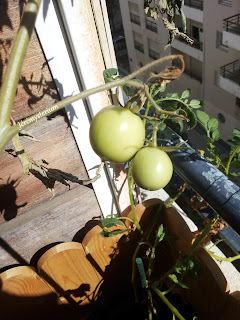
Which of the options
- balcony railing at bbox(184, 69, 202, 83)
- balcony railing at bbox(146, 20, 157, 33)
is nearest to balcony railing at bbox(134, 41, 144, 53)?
balcony railing at bbox(146, 20, 157, 33)

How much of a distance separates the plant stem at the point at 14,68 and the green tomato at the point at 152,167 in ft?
0.57

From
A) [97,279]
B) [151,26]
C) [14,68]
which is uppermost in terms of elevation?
[14,68]

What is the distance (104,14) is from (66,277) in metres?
0.66

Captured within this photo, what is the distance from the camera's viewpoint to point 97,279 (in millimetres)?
805

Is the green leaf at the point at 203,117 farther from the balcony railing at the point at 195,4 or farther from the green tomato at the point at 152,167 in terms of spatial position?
the balcony railing at the point at 195,4

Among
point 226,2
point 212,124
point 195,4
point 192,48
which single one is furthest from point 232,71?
point 212,124

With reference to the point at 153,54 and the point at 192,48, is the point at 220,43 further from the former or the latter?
the point at 153,54

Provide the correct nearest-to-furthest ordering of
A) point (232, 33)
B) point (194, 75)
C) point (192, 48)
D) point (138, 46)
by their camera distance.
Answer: point (232, 33) < point (192, 48) < point (194, 75) < point (138, 46)

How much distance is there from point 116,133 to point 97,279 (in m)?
0.62

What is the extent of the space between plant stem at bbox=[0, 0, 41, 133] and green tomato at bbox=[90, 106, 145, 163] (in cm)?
11

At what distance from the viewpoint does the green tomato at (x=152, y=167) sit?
1.16 feet

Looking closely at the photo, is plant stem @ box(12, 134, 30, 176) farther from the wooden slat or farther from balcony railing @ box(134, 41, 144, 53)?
balcony railing @ box(134, 41, 144, 53)

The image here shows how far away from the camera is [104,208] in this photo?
0.88 metres

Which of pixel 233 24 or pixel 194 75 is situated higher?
pixel 233 24
